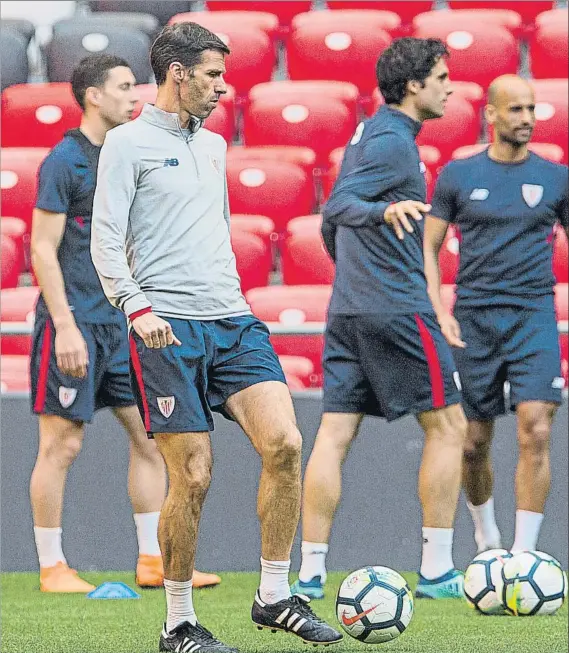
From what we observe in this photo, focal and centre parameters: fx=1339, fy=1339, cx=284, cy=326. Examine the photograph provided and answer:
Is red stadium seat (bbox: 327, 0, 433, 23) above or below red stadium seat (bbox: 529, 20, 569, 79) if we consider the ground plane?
above

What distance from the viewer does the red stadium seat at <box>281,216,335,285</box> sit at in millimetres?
6859

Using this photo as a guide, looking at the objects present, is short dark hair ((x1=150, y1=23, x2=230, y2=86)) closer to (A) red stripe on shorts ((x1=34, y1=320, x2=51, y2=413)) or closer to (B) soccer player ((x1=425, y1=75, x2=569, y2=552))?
(A) red stripe on shorts ((x1=34, y1=320, x2=51, y2=413))

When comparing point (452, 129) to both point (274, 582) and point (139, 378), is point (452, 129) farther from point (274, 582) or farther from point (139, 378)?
point (274, 582)

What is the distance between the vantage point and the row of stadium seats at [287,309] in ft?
20.0

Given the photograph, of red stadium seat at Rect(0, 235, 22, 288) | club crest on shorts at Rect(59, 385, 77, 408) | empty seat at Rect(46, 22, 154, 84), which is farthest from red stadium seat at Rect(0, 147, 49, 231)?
club crest on shorts at Rect(59, 385, 77, 408)

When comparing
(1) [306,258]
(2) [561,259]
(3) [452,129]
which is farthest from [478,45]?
(1) [306,258]

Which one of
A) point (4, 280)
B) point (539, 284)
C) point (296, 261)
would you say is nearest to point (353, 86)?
point (296, 261)

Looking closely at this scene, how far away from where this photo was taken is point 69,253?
504cm

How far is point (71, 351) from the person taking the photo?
4668 millimetres

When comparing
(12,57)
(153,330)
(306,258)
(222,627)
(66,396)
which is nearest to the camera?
(153,330)

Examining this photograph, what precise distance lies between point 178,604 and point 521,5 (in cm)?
671

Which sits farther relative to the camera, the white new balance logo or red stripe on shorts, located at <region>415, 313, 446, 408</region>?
red stripe on shorts, located at <region>415, 313, 446, 408</region>

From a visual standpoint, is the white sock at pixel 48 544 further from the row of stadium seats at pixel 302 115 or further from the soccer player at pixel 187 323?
the row of stadium seats at pixel 302 115

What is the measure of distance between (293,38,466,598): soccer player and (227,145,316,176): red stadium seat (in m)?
2.83
